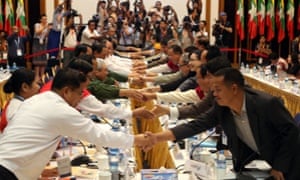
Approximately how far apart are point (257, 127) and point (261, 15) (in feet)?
34.1

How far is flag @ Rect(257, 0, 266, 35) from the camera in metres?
12.3

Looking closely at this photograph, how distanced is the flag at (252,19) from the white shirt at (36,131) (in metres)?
10.6

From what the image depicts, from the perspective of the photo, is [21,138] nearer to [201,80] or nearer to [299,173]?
[299,173]

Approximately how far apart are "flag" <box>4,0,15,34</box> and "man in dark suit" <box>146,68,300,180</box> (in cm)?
1012

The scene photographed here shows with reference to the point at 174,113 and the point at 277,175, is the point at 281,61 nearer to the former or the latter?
the point at 174,113

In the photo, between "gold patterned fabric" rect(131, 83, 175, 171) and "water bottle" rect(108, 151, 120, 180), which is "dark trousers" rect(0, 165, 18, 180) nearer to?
"water bottle" rect(108, 151, 120, 180)

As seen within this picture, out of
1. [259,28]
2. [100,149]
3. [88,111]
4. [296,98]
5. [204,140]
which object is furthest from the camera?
[259,28]

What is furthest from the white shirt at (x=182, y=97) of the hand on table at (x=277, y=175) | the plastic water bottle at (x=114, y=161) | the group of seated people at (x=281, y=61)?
the group of seated people at (x=281, y=61)

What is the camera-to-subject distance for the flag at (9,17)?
39.0 ft

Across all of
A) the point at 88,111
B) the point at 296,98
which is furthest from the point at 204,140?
the point at 296,98

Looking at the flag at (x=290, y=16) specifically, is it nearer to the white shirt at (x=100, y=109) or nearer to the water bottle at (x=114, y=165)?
the white shirt at (x=100, y=109)

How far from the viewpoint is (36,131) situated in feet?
7.82

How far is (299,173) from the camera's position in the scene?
99.1 inches

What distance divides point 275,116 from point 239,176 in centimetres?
36
